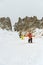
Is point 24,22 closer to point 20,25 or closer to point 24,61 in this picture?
point 20,25

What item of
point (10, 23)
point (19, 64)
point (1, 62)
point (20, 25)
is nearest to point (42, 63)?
point (19, 64)

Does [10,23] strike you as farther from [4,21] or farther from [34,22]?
[34,22]

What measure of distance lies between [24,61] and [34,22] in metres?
69.3

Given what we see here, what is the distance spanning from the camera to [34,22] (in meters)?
80.7

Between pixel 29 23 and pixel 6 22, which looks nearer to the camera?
pixel 6 22

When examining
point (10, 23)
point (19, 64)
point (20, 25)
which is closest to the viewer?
point (19, 64)

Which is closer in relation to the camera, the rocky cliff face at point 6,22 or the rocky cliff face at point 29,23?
the rocky cliff face at point 6,22

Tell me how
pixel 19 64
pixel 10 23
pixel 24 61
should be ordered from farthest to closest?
1. pixel 10 23
2. pixel 24 61
3. pixel 19 64

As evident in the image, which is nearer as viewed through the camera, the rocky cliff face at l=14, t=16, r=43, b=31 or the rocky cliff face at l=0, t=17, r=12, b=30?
the rocky cliff face at l=0, t=17, r=12, b=30

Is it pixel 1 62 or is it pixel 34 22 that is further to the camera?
pixel 34 22

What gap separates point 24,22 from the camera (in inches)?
3226

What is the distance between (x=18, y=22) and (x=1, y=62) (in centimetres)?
6935

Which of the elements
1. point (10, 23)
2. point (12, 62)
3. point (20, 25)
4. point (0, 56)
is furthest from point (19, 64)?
point (20, 25)

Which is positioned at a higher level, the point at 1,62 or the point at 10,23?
the point at 1,62
